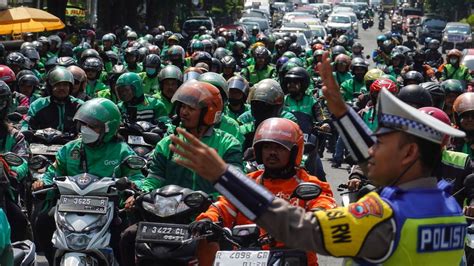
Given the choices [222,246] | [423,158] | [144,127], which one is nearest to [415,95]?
[144,127]

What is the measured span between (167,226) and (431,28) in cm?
5943

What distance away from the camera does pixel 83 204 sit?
723cm

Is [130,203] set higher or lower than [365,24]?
higher

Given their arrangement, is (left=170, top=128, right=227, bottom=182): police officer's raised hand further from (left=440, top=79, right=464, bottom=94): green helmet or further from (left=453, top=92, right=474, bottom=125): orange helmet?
(left=440, top=79, right=464, bottom=94): green helmet

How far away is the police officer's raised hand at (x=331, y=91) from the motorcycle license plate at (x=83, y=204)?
2.99 metres

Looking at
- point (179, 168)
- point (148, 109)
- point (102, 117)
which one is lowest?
point (148, 109)

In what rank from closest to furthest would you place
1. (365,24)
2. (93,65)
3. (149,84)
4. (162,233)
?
(162,233), (93,65), (149,84), (365,24)

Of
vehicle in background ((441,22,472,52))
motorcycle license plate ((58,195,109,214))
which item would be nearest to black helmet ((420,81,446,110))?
motorcycle license plate ((58,195,109,214))

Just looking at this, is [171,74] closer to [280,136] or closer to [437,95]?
[437,95]

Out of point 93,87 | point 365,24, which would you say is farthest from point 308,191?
point 365,24

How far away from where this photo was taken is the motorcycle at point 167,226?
6.55m

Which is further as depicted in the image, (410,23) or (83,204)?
(410,23)

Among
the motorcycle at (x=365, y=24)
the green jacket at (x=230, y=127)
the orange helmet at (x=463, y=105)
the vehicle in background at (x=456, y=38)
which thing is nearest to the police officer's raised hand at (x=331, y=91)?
the orange helmet at (x=463, y=105)

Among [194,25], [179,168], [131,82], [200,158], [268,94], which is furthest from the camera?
[194,25]
